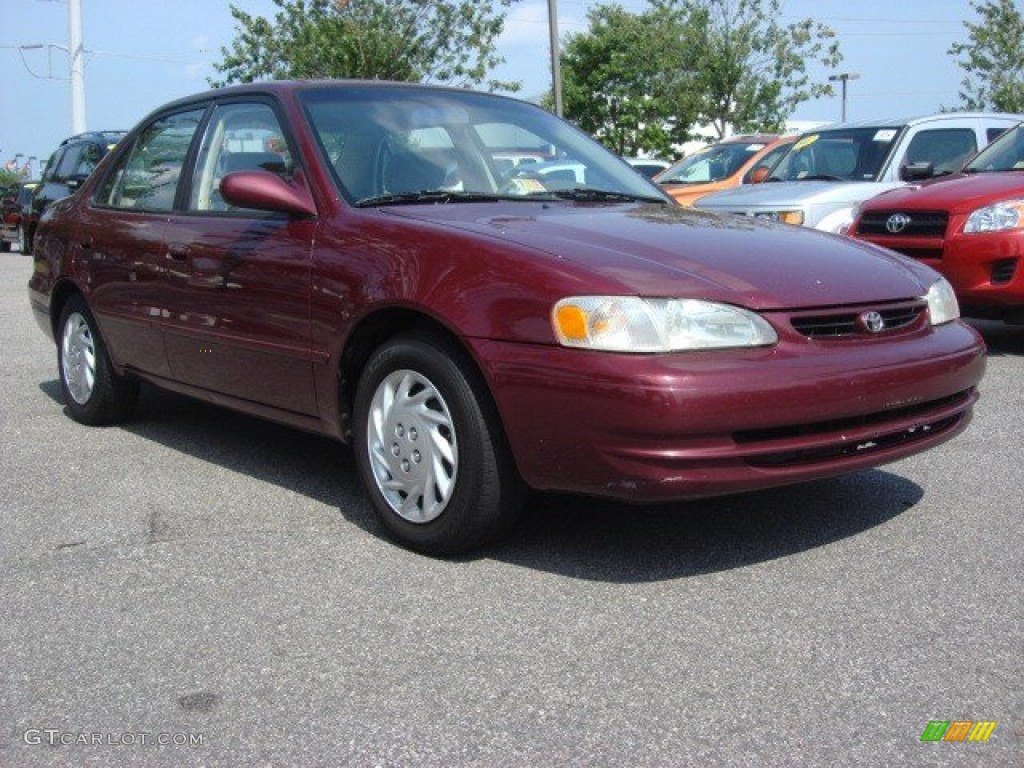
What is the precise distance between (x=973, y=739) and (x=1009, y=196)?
5689mm

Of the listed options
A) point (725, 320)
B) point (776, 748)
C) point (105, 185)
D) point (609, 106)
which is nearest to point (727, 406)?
point (725, 320)

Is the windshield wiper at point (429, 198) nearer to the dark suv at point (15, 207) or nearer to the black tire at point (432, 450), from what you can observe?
the black tire at point (432, 450)

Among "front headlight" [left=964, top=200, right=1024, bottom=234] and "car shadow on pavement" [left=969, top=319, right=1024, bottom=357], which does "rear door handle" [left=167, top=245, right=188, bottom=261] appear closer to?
"front headlight" [left=964, top=200, right=1024, bottom=234]

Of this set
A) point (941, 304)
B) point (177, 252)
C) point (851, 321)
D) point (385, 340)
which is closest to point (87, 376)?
point (177, 252)

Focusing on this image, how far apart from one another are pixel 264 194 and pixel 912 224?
4.98m

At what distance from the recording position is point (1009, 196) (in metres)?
7.72

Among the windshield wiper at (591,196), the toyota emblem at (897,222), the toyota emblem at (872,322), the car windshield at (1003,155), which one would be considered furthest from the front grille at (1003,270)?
the toyota emblem at (872,322)

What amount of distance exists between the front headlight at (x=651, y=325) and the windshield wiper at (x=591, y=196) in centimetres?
125

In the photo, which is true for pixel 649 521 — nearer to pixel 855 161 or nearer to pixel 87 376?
pixel 87 376

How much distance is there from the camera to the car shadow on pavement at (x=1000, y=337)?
330 inches

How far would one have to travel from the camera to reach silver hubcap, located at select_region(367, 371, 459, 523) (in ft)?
13.1

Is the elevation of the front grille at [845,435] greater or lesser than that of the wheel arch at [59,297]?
lesser

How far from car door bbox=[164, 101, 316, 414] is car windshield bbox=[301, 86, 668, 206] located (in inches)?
8.5

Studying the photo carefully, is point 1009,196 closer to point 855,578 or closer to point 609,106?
point 855,578
